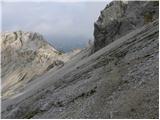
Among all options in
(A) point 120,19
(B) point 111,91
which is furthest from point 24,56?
(B) point 111,91

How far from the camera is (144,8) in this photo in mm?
48000

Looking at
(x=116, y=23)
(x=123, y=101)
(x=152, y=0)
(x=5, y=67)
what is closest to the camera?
(x=123, y=101)

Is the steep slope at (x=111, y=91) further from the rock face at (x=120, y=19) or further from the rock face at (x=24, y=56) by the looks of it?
the rock face at (x=24, y=56)

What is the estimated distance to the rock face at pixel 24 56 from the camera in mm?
82681

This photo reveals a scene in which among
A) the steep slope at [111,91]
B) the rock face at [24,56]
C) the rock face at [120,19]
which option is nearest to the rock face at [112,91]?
the steep slope at [111,91]

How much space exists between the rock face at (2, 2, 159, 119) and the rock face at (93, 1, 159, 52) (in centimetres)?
1734

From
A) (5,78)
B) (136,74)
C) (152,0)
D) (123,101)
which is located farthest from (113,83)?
(5,78)

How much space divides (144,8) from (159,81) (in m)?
30.0

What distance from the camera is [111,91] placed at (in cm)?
2103

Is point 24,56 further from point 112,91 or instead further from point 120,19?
point 112,91

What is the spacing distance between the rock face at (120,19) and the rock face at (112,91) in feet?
56.9

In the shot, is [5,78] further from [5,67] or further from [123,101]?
[123,101]

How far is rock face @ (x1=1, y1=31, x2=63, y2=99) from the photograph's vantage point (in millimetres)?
82681

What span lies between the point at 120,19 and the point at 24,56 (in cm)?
4967
